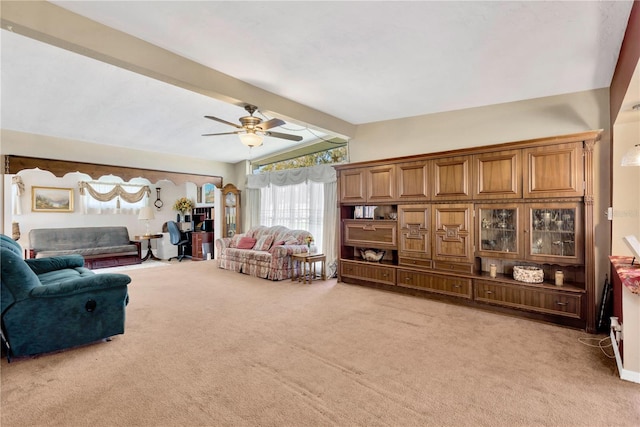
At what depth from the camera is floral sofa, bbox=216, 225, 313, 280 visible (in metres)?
5.71

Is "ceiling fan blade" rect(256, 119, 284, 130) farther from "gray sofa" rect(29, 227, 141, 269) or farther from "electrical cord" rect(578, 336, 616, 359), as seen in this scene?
"gray sofa" rect(29, 227, 141, 269)

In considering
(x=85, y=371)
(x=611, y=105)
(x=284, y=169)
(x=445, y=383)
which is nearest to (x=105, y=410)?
(x=85, y=371)

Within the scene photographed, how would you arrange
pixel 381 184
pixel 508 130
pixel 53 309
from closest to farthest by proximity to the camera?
pixel 53 309 → pixel 508 130 → pixel 381 184

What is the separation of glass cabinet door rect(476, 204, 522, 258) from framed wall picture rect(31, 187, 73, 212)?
9.49 metres

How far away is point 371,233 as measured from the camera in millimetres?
5016

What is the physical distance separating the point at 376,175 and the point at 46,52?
420 centimetres

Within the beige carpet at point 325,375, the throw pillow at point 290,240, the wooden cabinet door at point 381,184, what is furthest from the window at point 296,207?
the beige carpet at point 325,375

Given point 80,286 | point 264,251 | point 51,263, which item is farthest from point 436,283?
point 51,263

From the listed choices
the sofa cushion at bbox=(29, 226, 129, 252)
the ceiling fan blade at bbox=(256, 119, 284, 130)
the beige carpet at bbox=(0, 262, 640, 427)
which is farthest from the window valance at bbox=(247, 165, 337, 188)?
the sofa cushion at bbox=(29, 226, 129, 252)

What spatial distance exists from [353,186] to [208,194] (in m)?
5.67

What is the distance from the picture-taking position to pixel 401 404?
6.55ft

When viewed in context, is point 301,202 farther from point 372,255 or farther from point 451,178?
point 451,178

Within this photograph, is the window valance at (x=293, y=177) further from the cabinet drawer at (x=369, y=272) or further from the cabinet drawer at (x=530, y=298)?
the cabinet drawer at (x=530, y=298)

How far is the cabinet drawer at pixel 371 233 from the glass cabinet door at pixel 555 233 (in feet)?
5.68
